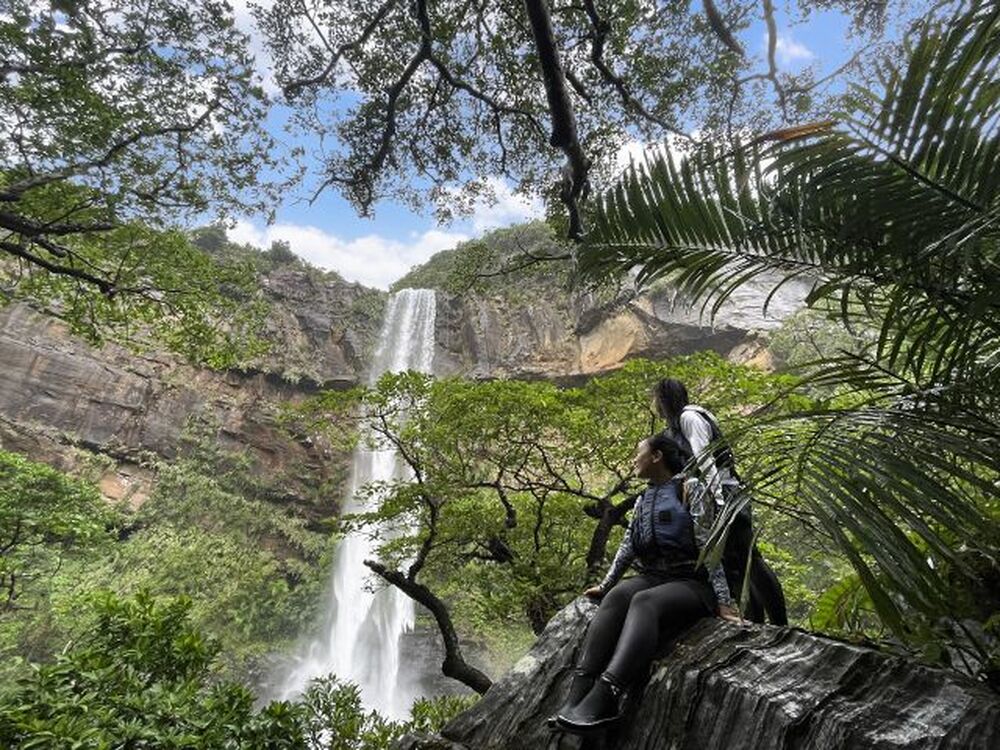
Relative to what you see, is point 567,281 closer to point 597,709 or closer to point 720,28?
point 597,709

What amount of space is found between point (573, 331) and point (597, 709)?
2398 cm

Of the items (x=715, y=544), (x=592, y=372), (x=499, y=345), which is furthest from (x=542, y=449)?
(x=499, y=345)

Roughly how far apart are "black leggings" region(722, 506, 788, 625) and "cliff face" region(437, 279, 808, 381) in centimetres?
1991

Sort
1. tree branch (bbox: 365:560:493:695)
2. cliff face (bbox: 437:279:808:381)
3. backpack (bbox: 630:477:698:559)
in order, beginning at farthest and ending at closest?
cliff face (bbox: 437:279:808:381)
tree branch (bbox: 365:560:493:695)
backpack (bbox: 630:477:698:559)

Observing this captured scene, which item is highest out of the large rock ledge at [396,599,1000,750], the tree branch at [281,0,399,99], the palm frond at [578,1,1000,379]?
the tree branch at [281,0,399,99]

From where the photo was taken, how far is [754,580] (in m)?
2.84

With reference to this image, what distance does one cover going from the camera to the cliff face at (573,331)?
78.1 ft

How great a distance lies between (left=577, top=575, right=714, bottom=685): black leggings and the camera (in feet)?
7.06

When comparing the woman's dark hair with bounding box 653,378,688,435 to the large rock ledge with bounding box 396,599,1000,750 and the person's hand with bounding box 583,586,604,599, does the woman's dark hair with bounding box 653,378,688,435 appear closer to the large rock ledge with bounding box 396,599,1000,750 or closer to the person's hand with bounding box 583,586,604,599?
the person's hand with bounding box 583,586,604,599

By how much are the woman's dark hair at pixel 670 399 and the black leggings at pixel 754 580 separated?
62cm

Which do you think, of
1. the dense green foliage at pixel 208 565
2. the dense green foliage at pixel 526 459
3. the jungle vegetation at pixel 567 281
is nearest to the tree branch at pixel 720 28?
the jungle vegetation at pixel 567 281

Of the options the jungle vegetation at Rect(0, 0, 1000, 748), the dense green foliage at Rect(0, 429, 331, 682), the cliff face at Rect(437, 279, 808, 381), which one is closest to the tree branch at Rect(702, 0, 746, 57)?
the jungle vegetation at Rect(0, 0, 1000, 748)

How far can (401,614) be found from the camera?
18.9 meters

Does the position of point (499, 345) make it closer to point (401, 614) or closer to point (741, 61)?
point (401, 614)
